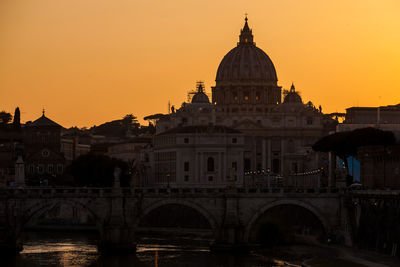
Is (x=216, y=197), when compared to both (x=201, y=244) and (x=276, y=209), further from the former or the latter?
(x=276, y=209)

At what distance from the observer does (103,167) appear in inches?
7175

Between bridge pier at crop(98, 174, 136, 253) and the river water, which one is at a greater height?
bridge pier at crop(98, 174, 136, 253)

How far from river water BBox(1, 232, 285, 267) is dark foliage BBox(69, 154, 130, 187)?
1843 inches

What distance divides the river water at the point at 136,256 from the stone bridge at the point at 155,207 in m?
1.93

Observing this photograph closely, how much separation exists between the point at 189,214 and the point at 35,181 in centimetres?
4089

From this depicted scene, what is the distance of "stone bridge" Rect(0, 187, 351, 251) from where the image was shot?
119562 millimetres

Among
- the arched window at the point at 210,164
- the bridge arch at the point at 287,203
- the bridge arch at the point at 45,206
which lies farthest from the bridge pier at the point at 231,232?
the arched window at the point at 210,164

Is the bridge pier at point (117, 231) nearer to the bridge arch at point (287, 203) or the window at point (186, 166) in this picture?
the bridge arch at point (287, 203)

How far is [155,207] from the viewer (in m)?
121

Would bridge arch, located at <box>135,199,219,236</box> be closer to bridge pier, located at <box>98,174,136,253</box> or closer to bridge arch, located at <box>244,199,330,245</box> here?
bridge pier, located at <box>98,174,136,253</box>

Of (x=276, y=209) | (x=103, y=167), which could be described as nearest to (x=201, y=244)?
(x=276, y=209)

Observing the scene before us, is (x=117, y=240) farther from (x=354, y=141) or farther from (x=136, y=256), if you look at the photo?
(x=354, y=141)

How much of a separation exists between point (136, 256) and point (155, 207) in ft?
21.1

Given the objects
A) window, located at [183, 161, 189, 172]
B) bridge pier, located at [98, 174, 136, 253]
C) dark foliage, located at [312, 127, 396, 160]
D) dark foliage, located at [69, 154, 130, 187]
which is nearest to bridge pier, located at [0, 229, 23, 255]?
bridge pier, located at [98, 174, 136, 253]
